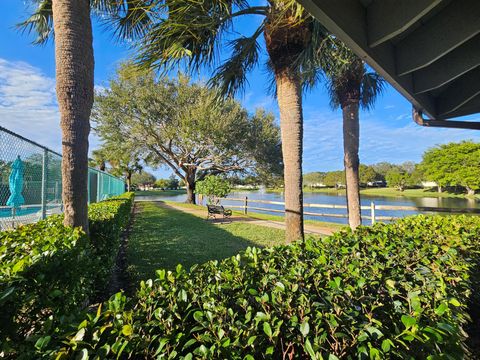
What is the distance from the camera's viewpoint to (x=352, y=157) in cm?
605

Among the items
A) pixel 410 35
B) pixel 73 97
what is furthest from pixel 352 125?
pixel 73 97

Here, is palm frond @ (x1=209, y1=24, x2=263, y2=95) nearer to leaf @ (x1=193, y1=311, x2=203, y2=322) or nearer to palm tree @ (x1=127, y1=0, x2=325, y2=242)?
palm tree @ (x1=127, y1=0, x2=325, y2=242)

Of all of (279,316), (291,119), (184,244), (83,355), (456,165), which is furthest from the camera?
(456,165)

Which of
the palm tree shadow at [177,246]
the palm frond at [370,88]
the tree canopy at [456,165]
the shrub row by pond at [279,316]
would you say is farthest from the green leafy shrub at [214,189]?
the tree canopy at [456,165]

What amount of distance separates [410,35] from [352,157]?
3.25 meters

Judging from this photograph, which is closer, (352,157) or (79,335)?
(79,335)

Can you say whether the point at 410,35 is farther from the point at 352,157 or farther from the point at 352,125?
the point at 352,157

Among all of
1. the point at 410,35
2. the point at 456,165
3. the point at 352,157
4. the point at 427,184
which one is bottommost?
the point at 427,184

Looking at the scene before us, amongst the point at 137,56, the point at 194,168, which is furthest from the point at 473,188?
the point at 137,56

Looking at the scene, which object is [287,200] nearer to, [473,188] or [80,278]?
[80,278]

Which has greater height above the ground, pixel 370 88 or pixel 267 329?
pixel 370 88

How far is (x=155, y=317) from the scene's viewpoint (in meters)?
1.04

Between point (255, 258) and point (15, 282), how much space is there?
1.35 m

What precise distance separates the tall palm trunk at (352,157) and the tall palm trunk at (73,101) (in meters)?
5.49
